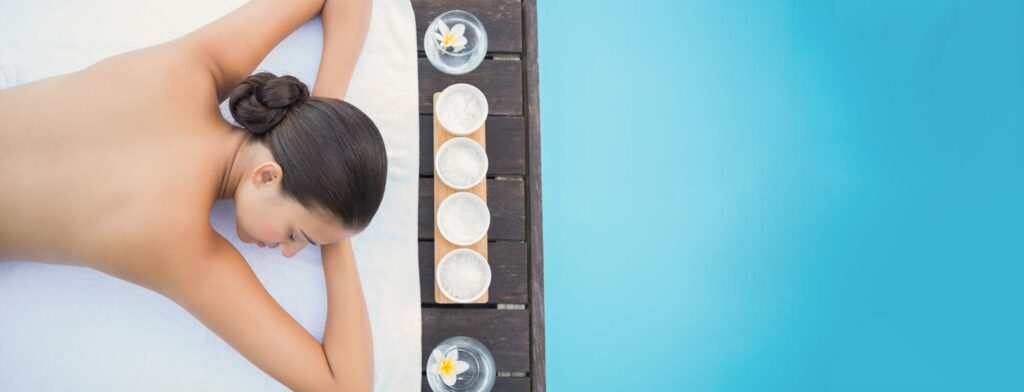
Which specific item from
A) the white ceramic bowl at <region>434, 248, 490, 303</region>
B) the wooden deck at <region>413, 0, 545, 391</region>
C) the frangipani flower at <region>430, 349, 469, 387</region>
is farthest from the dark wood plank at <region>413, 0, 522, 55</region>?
the frangipani flower at <region>430, 349, 469, 387</region>

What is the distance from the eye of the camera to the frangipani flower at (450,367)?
1245 millimetres

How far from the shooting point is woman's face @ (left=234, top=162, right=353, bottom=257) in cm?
94

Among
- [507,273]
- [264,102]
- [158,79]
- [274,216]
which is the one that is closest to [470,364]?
[507,273]

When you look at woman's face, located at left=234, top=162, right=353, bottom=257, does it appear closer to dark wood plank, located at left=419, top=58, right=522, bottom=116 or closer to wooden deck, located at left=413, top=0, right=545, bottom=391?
wooden deck, located at left=413, top=0, right=545, bottom=391

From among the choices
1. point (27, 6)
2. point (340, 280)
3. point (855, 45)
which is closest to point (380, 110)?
point (340, 280)

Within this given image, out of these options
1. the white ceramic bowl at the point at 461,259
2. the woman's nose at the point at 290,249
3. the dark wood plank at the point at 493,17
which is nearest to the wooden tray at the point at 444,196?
the white ceramic bowl at the point at 461,259

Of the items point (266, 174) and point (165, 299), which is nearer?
point (266, 174)

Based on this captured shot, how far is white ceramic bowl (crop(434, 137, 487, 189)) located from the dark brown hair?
1.16ft

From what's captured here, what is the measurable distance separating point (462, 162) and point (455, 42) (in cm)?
28

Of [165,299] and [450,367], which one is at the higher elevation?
[165,299]

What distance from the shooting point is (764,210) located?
6.46 feet

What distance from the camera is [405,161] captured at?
1.30 m

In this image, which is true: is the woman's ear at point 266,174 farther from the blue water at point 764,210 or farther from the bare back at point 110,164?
the blue water at point 764,210

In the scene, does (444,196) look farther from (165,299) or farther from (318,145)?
(165,299)
